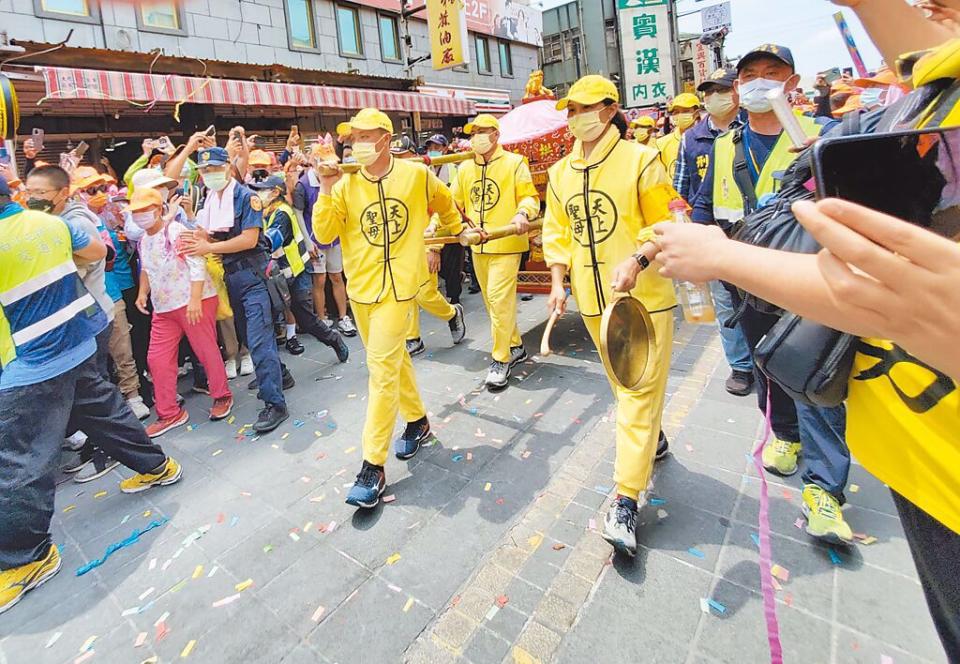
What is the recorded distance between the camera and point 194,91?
8.77 meters

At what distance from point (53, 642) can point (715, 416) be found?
12.8ft

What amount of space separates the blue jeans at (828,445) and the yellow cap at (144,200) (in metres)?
4.77

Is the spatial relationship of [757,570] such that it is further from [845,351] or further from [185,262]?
[185,262]

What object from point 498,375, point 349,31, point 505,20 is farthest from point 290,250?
point 505,20

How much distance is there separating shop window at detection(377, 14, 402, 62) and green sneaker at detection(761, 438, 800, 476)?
51.0 ft

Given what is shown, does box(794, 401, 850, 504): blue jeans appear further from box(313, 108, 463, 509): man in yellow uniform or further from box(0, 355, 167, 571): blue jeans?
box(0, 355, 167, 571): blue jeans

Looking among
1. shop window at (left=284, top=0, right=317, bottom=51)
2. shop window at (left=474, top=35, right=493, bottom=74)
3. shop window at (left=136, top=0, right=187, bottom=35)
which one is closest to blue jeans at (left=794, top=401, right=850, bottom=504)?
shop window at (left=136, top=0, right=187, bottom=35)

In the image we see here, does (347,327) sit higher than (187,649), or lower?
higher

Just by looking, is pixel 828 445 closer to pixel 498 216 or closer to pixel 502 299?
Answer: pixel 502 299

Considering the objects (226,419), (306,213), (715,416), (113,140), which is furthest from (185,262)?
(113,140)

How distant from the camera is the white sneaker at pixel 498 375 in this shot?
457 cm

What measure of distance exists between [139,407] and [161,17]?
9651 mm

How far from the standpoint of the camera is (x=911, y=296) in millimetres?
635

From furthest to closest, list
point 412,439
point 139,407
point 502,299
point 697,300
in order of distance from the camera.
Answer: point 502,299 < point 139,407 < point 412,439 < point 697,300
